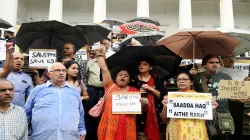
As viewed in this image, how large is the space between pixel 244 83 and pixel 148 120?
1.71 metres

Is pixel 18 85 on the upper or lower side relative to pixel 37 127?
upper

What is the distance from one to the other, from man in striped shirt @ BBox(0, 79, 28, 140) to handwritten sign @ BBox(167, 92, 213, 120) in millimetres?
2135

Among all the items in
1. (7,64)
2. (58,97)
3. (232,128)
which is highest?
(7,64)

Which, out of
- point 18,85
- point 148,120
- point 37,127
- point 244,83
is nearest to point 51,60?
point 18,85

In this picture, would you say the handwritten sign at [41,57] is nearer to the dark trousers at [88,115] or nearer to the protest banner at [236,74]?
the dark trousers at [88,115]

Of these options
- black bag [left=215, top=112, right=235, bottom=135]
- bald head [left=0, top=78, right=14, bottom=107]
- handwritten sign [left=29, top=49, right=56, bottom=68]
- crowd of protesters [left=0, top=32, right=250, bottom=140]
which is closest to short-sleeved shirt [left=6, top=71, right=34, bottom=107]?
crowd of protesters [left=0, top=32, right=250, bottom=140]

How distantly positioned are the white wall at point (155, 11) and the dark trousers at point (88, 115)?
110 ft

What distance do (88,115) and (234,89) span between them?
274 cm

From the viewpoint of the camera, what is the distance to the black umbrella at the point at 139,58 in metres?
5.60

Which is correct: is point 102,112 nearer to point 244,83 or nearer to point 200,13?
point 244,83

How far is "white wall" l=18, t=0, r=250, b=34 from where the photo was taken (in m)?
39.5

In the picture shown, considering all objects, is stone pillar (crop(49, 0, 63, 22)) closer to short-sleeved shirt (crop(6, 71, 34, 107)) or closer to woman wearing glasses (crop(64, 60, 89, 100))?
short-sleeved shirt (crop(6, 71, 34, 107))

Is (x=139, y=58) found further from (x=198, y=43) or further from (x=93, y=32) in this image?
(x=93, y=32)

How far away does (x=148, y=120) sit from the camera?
5.25 m
